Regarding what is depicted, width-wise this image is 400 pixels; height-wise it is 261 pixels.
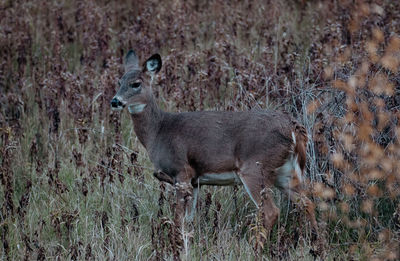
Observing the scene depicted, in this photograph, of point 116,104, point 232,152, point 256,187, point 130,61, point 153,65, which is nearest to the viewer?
point 256,187

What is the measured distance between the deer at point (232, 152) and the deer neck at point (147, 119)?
0.05ft

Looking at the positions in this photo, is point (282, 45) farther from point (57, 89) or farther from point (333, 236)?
point (333, 236)

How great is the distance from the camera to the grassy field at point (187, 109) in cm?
570

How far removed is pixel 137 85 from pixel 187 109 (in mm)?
1248

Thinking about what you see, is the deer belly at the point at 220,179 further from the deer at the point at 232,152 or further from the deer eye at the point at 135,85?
the deer eye at the point at 135,85

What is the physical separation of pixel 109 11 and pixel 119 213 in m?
5.22

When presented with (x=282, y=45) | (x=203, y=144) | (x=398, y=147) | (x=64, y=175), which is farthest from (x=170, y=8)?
(x=398, y=147)

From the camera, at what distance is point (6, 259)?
19.2 feet

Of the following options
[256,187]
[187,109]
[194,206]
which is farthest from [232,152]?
[187,109]

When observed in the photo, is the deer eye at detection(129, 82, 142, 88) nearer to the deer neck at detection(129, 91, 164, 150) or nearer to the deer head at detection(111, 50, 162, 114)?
the deer head at detection(111, 50, 162, 114)

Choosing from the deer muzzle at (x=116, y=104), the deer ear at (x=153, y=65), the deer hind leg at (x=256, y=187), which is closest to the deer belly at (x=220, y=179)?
the deer hind leg at (x=256, y=187)

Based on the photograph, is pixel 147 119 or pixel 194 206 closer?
pixel 194 206

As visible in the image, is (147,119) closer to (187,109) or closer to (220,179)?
(220,179)

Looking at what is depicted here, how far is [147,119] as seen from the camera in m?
6.79
